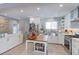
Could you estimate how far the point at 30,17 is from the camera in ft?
10.2

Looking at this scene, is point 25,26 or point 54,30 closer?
point 25,26

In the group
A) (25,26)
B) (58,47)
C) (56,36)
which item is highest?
(25,26)

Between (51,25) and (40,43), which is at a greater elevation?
(51,25)

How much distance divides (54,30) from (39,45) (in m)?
0.59

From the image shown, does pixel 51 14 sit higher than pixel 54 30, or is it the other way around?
A: pixel 51 14

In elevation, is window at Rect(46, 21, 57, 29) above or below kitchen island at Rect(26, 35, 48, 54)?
above

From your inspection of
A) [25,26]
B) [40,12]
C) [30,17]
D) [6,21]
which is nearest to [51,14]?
[40,12]

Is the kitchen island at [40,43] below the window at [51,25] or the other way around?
below

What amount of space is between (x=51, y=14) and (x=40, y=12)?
12.3 inches
